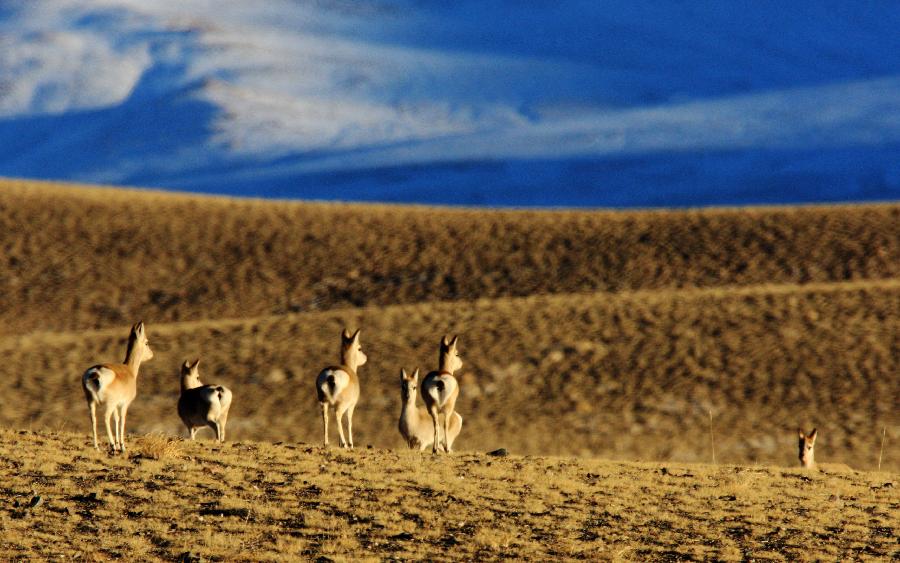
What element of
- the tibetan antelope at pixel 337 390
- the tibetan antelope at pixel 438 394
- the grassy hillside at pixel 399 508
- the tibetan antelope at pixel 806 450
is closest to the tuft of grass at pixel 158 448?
the grassy hillside at pixel 399 508

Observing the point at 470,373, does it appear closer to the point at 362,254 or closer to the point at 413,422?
the point at 413,422

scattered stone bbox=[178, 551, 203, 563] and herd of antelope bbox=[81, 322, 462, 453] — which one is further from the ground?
herd of antelope bbox=[81, 322, 462, 453]

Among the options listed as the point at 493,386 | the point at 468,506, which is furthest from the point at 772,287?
the point at 468,506

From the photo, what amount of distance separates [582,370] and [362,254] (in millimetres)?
22575

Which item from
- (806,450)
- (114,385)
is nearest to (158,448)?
(114,385)

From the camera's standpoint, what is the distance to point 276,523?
16578 millimetres

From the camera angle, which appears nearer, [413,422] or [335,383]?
[335,383]

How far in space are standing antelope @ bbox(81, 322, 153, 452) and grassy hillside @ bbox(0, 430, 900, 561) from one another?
59cm

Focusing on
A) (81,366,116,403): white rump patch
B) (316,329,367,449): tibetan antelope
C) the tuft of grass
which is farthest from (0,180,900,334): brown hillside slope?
(81,366,116,403): white rump patch

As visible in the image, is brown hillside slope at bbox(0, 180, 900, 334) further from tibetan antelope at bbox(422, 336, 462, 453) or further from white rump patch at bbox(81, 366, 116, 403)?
white rump patch at bbox(81, 366, 116, 403)

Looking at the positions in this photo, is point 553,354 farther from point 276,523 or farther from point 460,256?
point 276,523

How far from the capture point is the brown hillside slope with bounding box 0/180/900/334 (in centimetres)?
5588

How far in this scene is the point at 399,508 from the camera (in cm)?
1738

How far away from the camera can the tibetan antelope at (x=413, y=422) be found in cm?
2225
